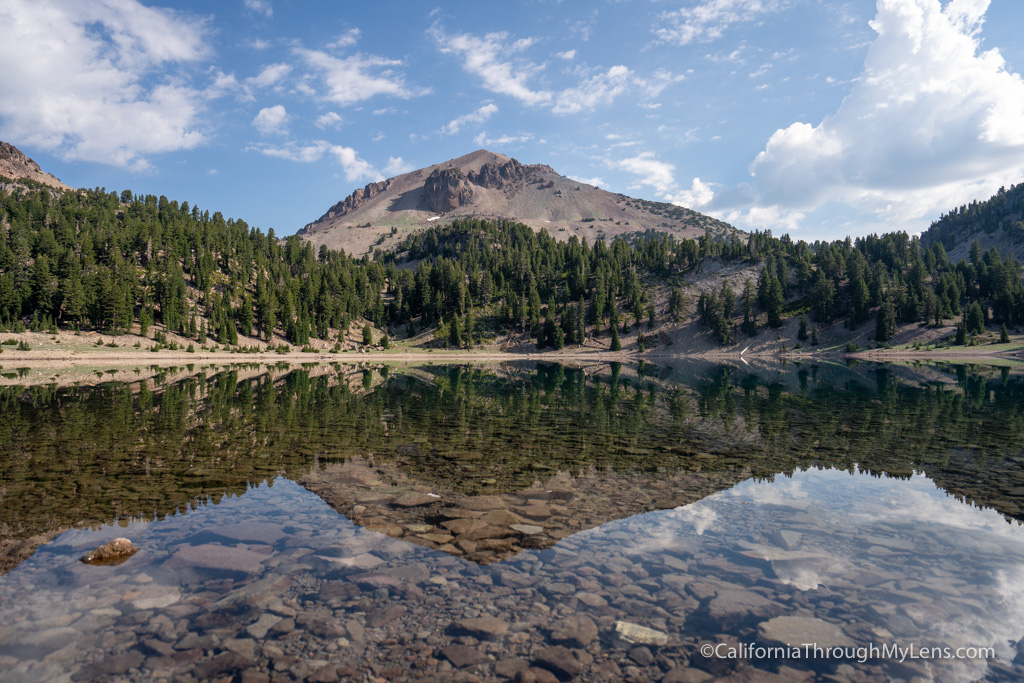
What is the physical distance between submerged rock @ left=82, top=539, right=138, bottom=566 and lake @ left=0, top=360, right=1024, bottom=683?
0.63ft

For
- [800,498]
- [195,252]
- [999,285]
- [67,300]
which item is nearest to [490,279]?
[195,252]

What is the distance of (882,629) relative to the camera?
8.16 meters

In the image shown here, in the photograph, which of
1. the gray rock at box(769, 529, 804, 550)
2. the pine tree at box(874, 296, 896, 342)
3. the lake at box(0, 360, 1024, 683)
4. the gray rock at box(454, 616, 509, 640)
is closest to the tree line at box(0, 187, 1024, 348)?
the pine tree at box(874, 296, 896, 342)

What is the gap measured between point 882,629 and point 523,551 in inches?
256

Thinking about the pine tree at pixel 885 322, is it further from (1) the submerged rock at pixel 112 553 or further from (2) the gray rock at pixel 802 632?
(1) the submerged rock at pixel 112 553

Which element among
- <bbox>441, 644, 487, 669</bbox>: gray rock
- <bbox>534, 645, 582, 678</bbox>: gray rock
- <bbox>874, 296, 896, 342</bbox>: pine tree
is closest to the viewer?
<bbox>534, 645, 582, 678</bbox>: gray rock

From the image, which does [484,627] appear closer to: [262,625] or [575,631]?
[575,631]

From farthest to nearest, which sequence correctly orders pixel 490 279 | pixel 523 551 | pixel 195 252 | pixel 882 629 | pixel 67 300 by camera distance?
pixel 490 279, pixel 195 252, pixel 67 300, pixel 523 551, pixel 882 629

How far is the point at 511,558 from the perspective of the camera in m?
10.9

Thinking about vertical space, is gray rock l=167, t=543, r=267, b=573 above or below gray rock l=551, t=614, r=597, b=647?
above

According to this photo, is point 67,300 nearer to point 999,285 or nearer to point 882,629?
point 882,629

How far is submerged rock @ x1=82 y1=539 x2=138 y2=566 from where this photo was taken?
33.6 feet

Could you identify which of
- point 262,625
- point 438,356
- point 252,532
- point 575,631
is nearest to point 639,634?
point 575,631

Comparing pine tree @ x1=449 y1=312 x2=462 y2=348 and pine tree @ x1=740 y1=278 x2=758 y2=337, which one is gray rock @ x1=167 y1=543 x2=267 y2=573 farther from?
pine tree @ x1=740 y1=278 x2=758 y2=337
